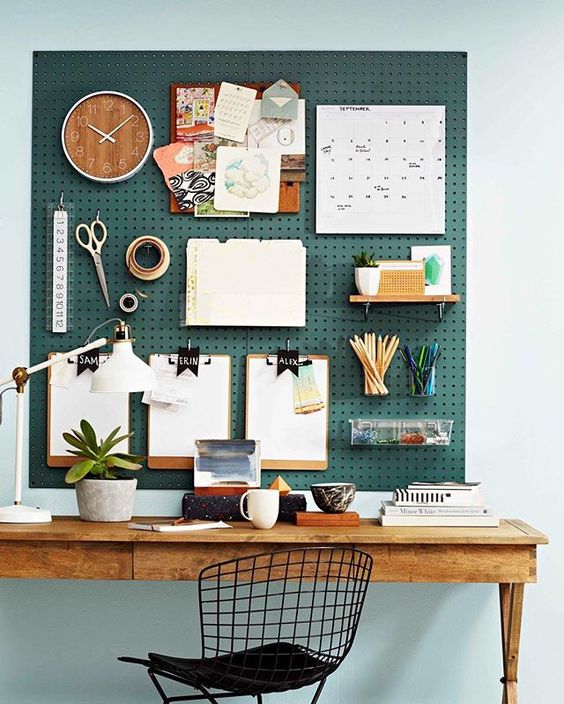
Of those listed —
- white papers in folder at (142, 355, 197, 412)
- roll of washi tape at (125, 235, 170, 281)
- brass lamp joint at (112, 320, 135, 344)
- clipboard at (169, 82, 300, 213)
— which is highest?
clipboard at (169, 82, 300, 213)

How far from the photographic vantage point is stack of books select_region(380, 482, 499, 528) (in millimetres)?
2930

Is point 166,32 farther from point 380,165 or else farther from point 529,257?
point 529,257

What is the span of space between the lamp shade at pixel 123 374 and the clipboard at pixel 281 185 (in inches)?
21.2

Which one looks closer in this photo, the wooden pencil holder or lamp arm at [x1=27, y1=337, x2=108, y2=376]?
lamp arm at [x1=27, y1=337, x2=108, y2=376]

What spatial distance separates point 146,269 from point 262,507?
89 cm

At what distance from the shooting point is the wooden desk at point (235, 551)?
9.02 ft

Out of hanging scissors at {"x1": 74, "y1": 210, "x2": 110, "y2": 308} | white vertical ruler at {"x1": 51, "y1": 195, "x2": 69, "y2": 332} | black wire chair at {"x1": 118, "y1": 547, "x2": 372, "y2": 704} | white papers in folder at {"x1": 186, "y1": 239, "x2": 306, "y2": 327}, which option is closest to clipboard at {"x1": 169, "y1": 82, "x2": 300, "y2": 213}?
white papers in folder at {"x1": 186, "y1": 239, "x2": 306, "y2": 327}

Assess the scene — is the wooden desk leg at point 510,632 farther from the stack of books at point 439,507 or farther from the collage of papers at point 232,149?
the collage of papers at point 232,149

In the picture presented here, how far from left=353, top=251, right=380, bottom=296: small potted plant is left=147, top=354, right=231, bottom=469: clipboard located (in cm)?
49

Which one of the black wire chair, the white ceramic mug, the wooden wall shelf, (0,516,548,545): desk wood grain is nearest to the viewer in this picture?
the black wire chair

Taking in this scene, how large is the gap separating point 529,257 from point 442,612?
3.86 feet

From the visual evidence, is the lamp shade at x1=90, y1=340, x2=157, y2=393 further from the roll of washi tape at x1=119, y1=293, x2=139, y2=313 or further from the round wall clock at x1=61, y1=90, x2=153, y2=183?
the round wall clock at x1=61, y1=90, x2=153, y2=183

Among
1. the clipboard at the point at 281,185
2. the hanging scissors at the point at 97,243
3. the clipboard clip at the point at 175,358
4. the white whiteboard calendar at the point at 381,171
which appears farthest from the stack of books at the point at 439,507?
the hanging scissors at the point at 97,243

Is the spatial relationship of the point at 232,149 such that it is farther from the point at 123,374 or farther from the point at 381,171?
the point at 123,374
